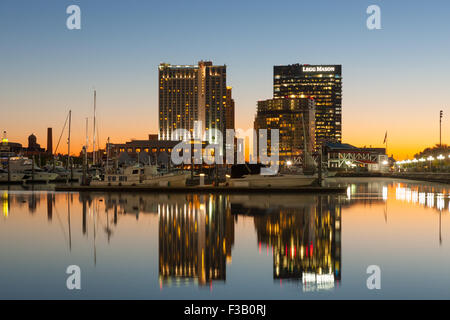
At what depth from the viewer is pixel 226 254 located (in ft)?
60.6

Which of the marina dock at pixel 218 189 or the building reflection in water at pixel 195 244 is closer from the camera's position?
the building reflection in water at pixel 195 244

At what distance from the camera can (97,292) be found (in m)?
13.3

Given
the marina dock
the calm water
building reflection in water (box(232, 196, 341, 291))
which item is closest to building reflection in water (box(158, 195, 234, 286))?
the calm water

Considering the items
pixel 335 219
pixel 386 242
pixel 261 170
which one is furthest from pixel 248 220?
pixel 261 170

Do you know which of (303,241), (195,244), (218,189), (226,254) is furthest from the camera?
(218,189)

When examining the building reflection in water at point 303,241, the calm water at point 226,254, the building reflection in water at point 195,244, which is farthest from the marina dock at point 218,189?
the building reflection in water at point 195,244

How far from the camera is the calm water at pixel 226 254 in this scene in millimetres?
13461

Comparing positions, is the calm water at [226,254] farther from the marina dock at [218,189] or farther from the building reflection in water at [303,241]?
the marina dock at [218,189]

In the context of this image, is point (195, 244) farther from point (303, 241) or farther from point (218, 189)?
point (218, 189)

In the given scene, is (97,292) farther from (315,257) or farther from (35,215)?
(35,215)

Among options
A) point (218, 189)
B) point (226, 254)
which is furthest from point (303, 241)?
point (218, 189)

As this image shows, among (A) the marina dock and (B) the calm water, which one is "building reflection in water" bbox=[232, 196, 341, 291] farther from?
(A) the marina dock

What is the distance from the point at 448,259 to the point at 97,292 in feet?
41.1

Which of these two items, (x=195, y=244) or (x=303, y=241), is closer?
(x=195, y=244)
